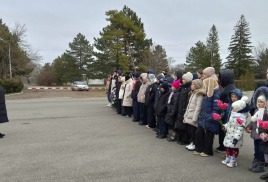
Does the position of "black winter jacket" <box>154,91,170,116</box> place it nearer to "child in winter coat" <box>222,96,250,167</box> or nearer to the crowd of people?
the crowd of people

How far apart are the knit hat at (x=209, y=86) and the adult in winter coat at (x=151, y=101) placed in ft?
8.85

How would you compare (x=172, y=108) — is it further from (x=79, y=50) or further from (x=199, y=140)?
(x=79, y=50)

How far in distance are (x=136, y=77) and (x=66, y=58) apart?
66132 mm

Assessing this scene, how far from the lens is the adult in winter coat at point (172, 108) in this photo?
7426 millimetres

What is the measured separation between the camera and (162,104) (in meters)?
8.11

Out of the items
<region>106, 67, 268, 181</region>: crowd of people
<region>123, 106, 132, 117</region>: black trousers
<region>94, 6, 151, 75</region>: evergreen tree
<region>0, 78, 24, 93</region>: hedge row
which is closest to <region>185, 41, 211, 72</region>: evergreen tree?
<region>94, 6, 151, 75</region>: evergreen tree

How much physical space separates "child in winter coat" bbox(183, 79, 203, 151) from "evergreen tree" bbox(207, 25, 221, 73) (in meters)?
60.2

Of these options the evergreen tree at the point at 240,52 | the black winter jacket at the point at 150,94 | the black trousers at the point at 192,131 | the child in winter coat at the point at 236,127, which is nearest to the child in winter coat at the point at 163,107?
the black winter jacket at the point at 150,94

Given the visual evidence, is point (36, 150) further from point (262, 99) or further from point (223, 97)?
point (262, 99)

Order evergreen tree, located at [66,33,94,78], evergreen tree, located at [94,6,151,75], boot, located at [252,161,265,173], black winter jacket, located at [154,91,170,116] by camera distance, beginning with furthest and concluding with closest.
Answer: evergreen tree, located at [66,33,94,78] → evergreen tree, located at [94,6,151,75] → black winter jacket, located at [154,91,170,116] → boot, located at [252,161,265,173]

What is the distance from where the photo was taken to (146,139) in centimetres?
801

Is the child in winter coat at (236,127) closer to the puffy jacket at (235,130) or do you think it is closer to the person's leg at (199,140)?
the puffy jacket at (235,130)

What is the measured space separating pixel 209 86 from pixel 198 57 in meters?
68.6

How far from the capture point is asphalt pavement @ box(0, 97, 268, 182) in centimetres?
511
